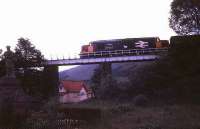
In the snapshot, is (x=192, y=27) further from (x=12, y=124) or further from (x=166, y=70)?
(x=12, y=124)

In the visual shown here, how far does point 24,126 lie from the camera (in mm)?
29375

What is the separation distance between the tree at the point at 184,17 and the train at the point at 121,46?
566 inches

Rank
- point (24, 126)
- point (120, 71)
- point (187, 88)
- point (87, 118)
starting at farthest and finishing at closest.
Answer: point (120, 71), point (187, 88), point (87, 118), point (24, 126)

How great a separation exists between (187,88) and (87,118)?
1784 cm

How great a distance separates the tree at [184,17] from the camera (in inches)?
2051

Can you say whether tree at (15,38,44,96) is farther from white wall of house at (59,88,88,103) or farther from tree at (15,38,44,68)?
white wall of house at (59,88,88,103)

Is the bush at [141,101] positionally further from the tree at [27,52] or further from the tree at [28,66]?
the tree at [27,52]

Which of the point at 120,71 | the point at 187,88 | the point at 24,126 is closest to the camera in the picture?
the point at 24,126

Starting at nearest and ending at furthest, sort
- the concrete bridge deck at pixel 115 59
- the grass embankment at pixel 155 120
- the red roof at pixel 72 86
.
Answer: the grass embankment at pixel 155 120 < the concrete bridge deck at pixel 115 59 < the red roof at pixel 72 86

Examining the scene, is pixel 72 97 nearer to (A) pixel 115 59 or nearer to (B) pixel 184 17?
(A) pixel 115 59

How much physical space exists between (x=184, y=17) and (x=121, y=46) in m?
20.0

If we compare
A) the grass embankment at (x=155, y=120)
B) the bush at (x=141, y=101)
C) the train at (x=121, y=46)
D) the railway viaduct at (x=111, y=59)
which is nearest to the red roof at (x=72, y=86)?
the railway viaduct at (x=111, y=59)

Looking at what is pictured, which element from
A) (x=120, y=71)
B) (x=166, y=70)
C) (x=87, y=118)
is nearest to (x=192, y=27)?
(x=166, y=70)

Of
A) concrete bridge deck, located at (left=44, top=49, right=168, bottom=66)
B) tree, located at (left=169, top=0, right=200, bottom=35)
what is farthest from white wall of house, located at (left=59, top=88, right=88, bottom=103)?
tree, located at (left=169, top=0, right=200, bottom=35)
